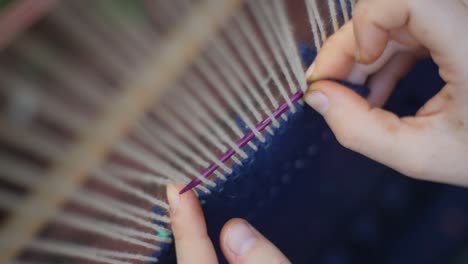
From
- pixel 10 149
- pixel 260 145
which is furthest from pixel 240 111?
pixel 10 149

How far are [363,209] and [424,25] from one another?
0.77 ft

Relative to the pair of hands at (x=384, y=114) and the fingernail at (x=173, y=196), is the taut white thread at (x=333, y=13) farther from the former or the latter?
the fingernail at (x=173, y=196)

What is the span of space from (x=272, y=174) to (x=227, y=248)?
0.07 metres

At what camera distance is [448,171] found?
0.46 meters

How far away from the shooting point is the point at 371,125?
0.44 m

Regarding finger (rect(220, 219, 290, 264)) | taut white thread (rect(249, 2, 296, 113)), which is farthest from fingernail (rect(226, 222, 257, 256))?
taut white thread (rect(249, 2, 296, 113))

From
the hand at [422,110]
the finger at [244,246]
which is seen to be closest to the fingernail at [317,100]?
the hand at [422,110]

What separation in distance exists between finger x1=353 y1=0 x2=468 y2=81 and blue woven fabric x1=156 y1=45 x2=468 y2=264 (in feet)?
0.36

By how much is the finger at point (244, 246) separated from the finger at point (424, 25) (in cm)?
16

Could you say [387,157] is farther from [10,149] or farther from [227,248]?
[10,149]

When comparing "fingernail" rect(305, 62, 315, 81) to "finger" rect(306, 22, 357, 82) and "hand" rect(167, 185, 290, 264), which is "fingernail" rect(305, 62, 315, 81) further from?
"hand" rect(167, 185, 290, 264)

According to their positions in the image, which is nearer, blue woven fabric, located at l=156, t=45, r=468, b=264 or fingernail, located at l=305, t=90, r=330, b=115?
fingernail, located at l=305, t=90, r=330, b=115

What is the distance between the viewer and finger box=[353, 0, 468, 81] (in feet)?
1.36

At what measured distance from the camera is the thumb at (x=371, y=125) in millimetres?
443
